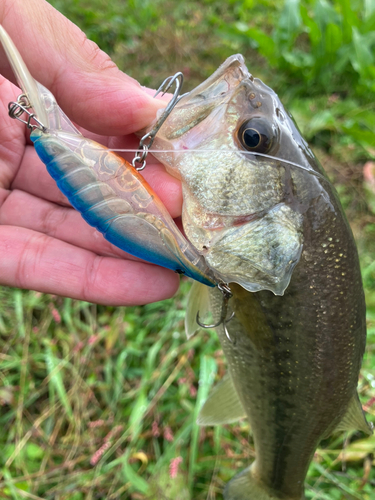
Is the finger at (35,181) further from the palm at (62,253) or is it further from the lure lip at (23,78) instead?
the lure lip at (23,78)

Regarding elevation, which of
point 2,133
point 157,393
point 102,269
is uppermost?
point 2,133

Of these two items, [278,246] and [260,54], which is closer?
[278,246]

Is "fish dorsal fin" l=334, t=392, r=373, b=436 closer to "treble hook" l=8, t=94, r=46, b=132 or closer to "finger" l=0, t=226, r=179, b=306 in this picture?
"finger" l=0, t=226, r=179, b=306

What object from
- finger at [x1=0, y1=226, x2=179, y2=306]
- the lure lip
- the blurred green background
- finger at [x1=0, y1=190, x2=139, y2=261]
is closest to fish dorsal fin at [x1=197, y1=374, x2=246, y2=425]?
the blurred green background

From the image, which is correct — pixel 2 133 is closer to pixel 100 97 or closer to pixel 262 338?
pixel 100 97

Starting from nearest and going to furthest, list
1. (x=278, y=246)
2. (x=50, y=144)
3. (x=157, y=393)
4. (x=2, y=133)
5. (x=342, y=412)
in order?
(x=50, y=144) → (x=278, y=246) → (x=342, y=412) → (x=2, y=133) → (x=157, y=393)

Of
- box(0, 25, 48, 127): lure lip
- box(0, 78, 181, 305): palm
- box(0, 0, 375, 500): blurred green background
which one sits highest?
box(0, 25, 48, 127): lure lip

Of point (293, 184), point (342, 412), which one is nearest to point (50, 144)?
point (293, 184)

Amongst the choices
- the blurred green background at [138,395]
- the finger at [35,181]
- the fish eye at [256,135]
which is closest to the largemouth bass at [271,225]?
the fish eye at [256,135]
